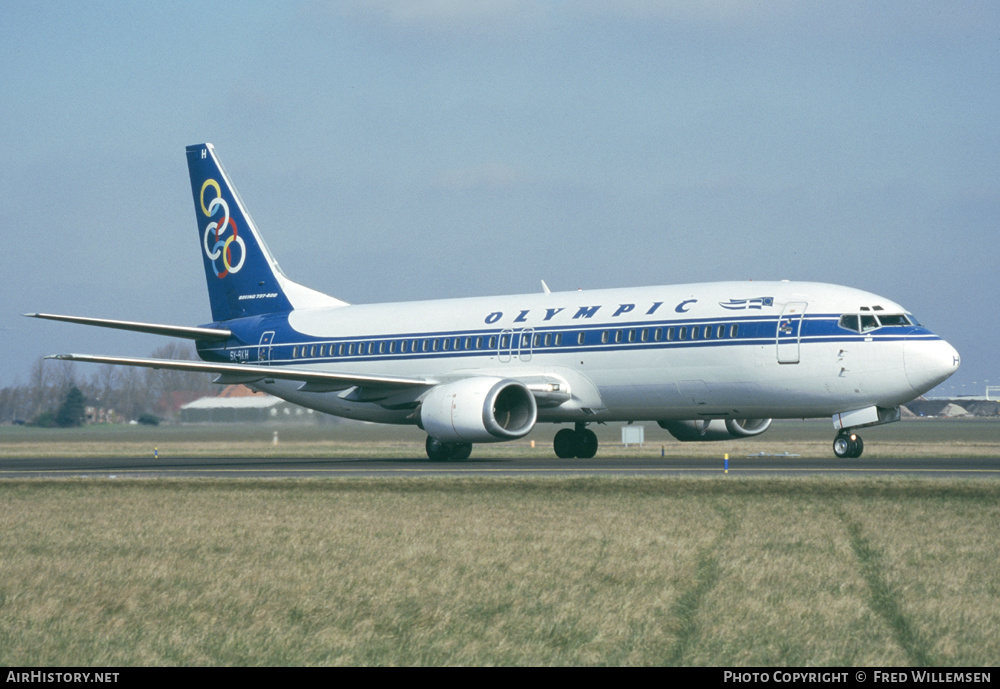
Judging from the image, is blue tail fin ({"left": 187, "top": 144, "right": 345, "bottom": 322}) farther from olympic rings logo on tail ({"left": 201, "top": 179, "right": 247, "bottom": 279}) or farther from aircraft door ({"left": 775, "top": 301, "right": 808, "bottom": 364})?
aircraft door ({"left": 775, "top": 301, "right": 808, "bottom": 364})

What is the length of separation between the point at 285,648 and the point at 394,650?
703 mm

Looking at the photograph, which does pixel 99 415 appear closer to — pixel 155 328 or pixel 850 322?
pixel 155 328

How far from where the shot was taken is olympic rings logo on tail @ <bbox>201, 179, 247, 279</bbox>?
131ft

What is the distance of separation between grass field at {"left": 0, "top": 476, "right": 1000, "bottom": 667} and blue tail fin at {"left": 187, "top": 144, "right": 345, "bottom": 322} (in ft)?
70.9

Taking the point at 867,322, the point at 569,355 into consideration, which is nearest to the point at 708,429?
the point at 569,355

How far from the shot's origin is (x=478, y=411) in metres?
29.7

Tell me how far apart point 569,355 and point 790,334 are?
5.99m

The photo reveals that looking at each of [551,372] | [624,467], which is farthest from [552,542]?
[551,372]

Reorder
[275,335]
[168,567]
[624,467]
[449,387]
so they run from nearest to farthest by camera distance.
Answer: [168,567] < [624,467] < [449,387] < [275,335]

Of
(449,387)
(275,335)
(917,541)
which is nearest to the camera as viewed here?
(917,541)

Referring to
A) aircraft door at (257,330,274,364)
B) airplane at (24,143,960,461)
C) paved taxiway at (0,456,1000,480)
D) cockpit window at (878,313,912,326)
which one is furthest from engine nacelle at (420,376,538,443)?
cockpit window at (878,313,912,326)
